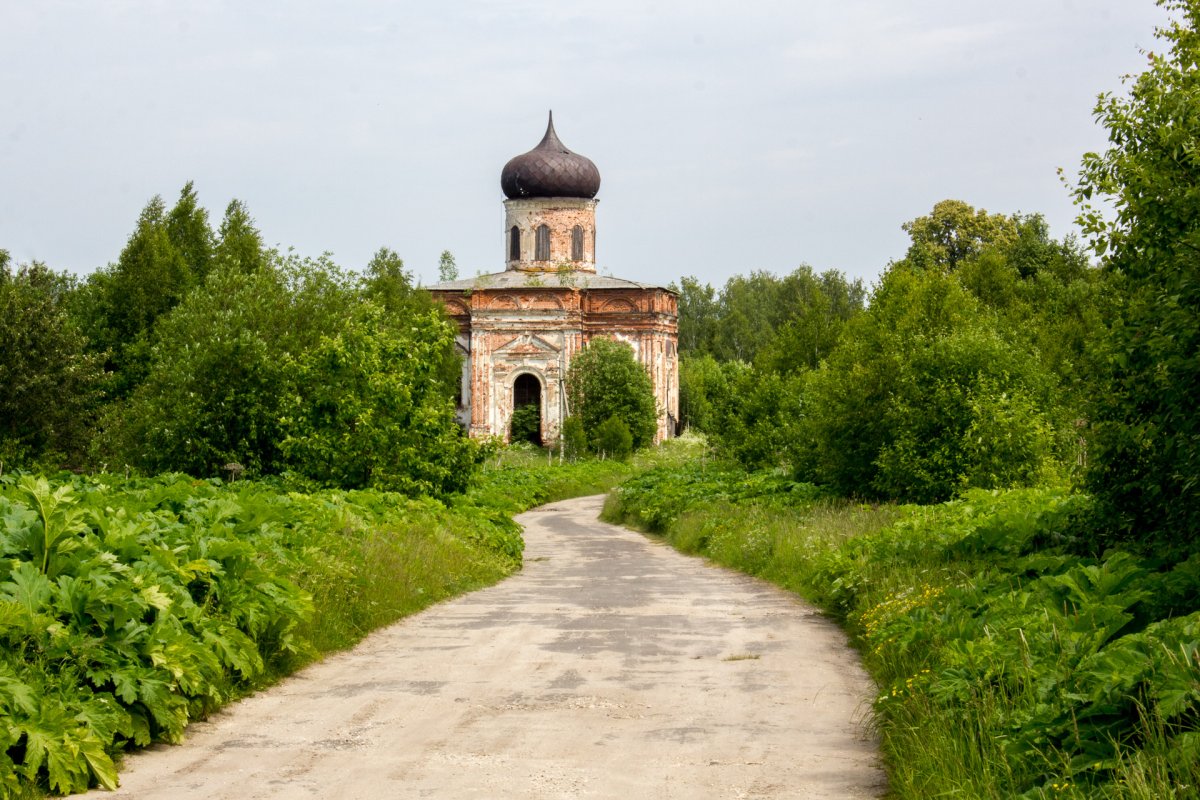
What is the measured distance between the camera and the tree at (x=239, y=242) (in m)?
43.4

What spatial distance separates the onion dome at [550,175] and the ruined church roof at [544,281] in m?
3.65

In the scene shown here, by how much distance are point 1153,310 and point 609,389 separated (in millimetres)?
48076

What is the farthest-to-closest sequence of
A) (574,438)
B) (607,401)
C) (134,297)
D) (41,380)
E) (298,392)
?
(607,401), (574,438), (134,297), (41,380), (298,392)

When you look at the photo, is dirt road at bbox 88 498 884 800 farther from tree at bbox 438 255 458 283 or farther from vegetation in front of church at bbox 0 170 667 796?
tree at bbox 438 255 458 283

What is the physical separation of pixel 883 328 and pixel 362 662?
16251mm

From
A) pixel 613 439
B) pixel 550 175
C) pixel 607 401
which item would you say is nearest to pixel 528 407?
pixel 607 401

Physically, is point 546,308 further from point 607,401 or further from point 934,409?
point 934,409

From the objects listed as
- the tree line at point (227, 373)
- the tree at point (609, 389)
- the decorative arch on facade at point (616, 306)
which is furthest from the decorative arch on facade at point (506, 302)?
the tree line at point (227, 373)

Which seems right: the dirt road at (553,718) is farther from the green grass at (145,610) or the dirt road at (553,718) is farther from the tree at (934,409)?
the tree at (934,409)

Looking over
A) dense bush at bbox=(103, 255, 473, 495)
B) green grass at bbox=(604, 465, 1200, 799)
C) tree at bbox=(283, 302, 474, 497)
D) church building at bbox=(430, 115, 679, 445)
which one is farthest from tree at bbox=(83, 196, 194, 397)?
Answer: green grass at bbox=(604, 465, 1200, 799)

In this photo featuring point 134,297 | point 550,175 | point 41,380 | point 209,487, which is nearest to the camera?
point 209,487

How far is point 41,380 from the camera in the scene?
34.4m

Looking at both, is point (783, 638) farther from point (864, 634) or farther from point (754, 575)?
point (754, 575)

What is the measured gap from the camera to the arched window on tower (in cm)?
6253
